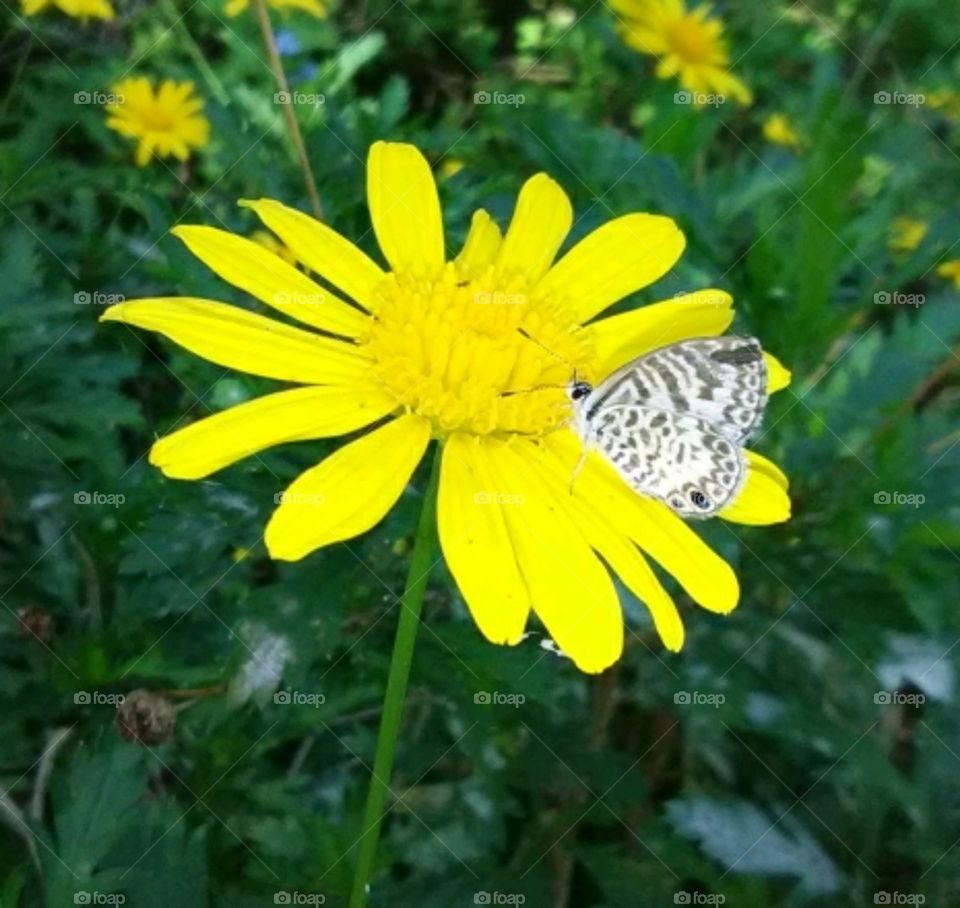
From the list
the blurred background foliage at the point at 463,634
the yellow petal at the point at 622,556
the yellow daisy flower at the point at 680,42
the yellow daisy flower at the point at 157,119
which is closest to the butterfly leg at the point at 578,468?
the yellow petal at the point at 622,556

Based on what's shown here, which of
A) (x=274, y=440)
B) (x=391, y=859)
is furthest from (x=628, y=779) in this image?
(x=274, y=440)

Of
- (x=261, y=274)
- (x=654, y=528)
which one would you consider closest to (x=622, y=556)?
(x=654, y=528)

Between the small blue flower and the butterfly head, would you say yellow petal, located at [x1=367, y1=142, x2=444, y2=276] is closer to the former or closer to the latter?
the butterfly head

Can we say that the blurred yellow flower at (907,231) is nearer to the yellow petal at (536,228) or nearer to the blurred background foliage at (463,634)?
the blurred background foliage at (463,634)

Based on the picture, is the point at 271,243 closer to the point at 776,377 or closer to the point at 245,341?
the point at 245,341

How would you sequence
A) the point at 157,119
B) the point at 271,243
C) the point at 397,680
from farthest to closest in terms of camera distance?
the point at 157,119, the point at 271,243, the point at 397,680

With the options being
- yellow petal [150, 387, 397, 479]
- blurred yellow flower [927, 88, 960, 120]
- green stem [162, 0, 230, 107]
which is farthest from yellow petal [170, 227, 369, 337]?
blurred yellow flower [927, 88, 960, 120]

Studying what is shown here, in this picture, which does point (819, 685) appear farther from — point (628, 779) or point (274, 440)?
point (274, 440)
